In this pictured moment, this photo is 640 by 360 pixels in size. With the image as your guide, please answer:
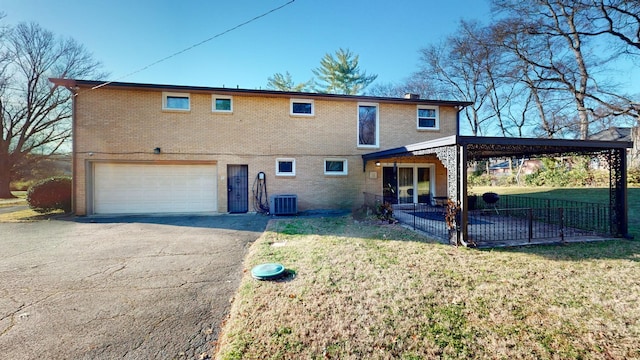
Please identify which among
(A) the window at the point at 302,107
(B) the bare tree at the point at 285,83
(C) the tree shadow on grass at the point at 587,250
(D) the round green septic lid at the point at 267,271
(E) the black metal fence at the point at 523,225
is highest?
(B) the bare tree at the point at 285,83

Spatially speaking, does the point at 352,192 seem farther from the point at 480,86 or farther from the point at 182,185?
the point at 480,86

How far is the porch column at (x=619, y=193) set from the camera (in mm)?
6504

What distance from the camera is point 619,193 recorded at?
6637mm

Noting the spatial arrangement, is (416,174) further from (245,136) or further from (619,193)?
(245,136)

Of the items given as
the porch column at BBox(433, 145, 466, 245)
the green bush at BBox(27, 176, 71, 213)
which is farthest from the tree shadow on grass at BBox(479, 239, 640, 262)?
the green bush at BBox(27, 176, 71, 213)

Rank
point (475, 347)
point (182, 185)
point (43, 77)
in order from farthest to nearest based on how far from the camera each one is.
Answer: point (43, 77) < point (182, 185) < point (475, 347)

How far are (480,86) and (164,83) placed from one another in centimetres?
2482

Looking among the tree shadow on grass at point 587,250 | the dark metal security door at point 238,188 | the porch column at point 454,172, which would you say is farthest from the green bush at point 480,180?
the dark metal security door at point 238,188

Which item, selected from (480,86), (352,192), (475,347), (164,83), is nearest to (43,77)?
(164,83)

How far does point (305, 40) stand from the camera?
10984 mm

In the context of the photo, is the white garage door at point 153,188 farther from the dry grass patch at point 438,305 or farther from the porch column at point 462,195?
the porch column at point 462,195

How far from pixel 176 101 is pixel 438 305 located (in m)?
11.5

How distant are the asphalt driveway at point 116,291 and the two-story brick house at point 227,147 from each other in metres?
3.46

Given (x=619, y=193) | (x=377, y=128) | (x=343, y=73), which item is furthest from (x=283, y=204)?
(x=343, y=73)
